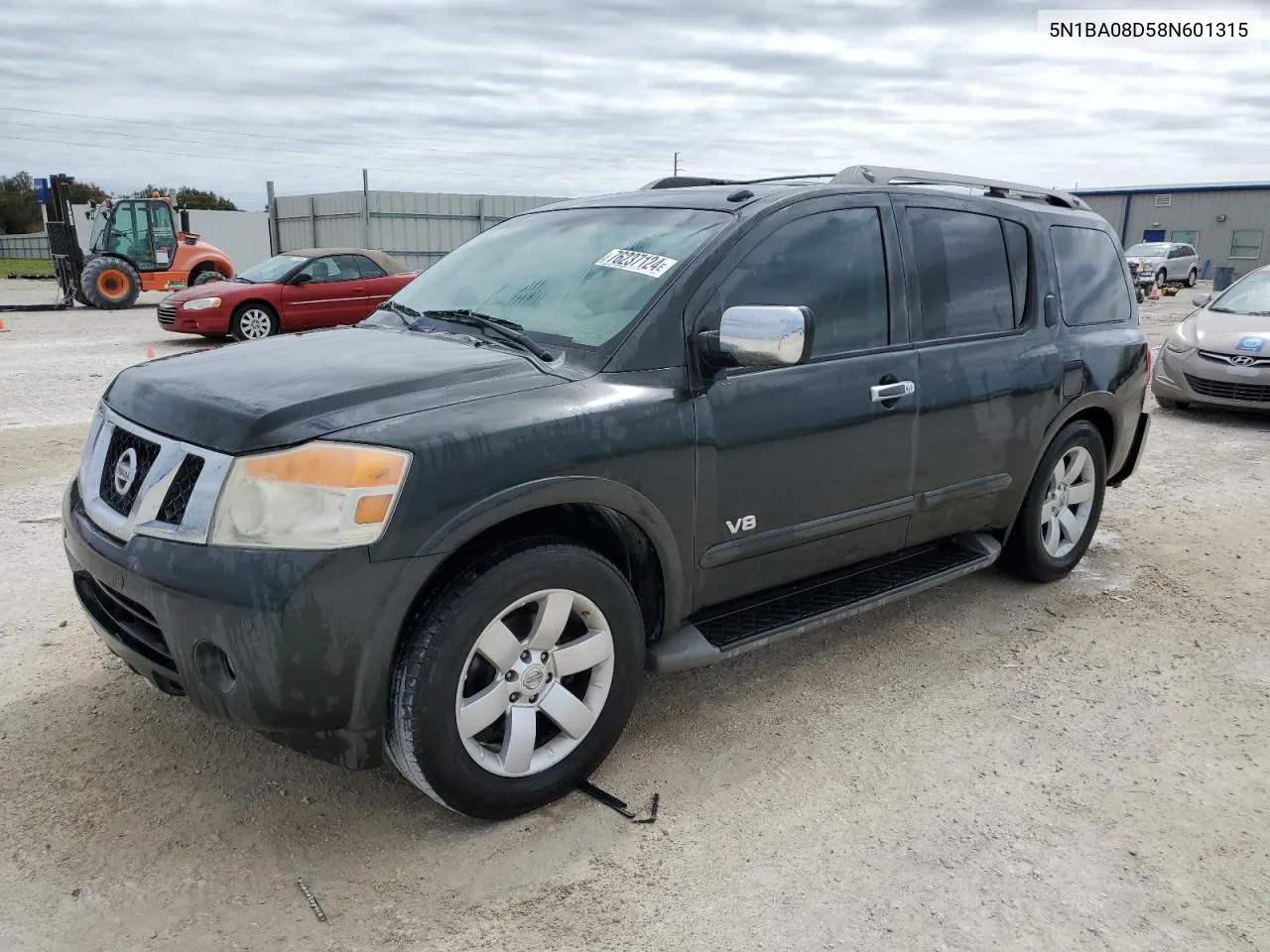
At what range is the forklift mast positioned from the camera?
20562 mm

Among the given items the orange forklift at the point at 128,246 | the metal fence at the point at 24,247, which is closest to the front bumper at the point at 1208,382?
the orange forklift at the point at 128,246

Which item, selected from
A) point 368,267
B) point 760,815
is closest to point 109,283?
point 368,267

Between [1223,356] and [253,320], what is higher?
[1223,356]

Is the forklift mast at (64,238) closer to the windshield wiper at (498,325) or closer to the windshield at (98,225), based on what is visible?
the windshield at (98,225)

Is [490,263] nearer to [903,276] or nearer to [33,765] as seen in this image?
[903,276]

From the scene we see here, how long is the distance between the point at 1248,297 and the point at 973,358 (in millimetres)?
7718

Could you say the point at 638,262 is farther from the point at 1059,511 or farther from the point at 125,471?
the point at 1059,511

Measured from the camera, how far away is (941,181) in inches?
169

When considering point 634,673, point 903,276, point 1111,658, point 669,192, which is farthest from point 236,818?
point 1111,658

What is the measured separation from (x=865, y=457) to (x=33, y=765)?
290 centimetres

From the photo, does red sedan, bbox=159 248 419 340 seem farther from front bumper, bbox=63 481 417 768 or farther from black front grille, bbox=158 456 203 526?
front bumper, bbox=63 481 417 768

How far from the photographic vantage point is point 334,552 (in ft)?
7.95

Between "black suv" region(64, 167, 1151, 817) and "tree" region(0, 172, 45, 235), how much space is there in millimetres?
64340

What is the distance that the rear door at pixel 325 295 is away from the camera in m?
14.5
